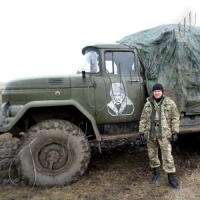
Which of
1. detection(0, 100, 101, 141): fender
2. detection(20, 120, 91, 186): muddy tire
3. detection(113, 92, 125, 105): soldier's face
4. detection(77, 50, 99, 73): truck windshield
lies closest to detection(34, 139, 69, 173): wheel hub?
detection(20, 120, 91, 186): muddy tire

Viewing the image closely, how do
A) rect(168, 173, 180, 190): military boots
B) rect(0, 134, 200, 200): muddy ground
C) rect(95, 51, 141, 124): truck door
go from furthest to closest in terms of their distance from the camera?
rect(95, 51, 141, 124): truck door
rect(168, 173, 180, 190): military boots
rect(0, 134, 200, 200): muddy ground

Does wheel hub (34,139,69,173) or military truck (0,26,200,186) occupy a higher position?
military truck (0,26,200,186)

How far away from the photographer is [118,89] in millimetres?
4230

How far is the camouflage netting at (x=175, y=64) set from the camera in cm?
421

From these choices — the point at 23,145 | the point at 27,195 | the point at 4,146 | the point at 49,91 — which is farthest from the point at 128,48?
the point at 4,146

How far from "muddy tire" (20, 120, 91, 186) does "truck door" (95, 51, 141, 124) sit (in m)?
0.68

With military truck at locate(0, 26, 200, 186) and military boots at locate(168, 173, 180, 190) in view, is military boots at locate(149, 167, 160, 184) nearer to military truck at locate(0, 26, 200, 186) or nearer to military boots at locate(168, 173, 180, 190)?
military boots at locate(168, 173, 180, 190)

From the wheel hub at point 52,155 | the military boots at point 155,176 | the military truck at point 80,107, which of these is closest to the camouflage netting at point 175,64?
the military truck at point 80,107

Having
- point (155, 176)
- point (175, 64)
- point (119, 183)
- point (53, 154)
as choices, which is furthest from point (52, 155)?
point (175, 64)

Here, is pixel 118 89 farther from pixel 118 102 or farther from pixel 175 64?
pixel 175 64

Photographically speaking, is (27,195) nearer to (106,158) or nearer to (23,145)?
(23,145)

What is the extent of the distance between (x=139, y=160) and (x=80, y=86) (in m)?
2.16

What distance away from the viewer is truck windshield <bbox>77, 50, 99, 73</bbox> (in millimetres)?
4273

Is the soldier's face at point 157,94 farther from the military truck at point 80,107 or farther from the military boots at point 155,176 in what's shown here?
the military boots at point 155,176
